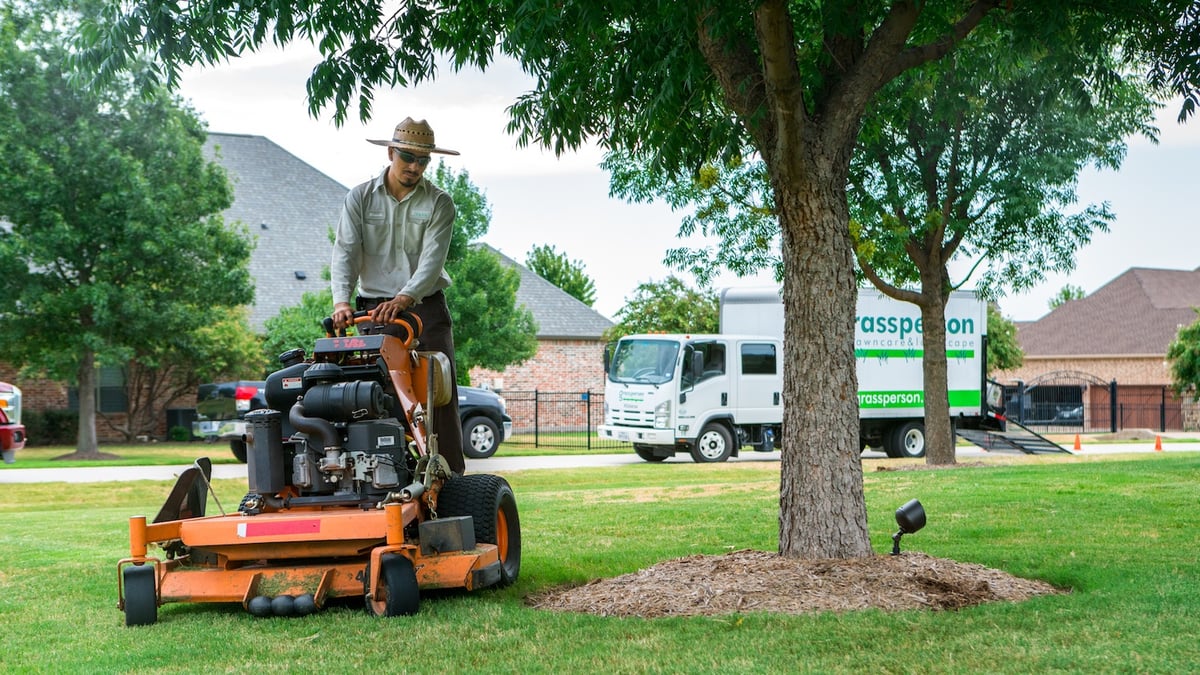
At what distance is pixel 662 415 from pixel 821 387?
1616 centimetres

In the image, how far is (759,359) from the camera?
2373 centimetres

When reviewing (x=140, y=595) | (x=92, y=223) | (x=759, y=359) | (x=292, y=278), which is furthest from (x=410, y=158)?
(x=292, y=278)

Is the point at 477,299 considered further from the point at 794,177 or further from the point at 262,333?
the point at 794,177

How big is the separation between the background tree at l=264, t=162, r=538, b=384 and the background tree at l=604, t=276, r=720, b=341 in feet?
36.7

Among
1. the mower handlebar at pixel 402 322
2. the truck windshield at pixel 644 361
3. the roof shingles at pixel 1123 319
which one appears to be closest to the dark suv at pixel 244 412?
the truck windshield at pixel 644 361

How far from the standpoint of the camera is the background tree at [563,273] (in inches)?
2422

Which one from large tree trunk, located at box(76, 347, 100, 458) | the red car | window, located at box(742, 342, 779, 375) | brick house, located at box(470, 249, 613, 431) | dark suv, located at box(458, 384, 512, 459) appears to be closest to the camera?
the red car

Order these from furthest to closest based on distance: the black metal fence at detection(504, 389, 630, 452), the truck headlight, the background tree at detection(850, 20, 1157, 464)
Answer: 1. the black metal fence at detection(504, 389, 630, 452)
2. the truck headlight
3. the background tree at detection(850, 20, 1157, 464)

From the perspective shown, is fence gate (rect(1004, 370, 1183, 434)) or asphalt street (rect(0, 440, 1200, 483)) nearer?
asphalt street (rect(0, 440, 1200, 483))

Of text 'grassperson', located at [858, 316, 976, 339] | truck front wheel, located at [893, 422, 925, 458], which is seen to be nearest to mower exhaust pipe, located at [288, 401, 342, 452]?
text 'grassperson', located at [858, 316, 976, 339]

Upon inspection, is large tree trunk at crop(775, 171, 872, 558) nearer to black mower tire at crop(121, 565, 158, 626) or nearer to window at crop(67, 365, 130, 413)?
black mower tire at crop(121, 565, 158, 626)

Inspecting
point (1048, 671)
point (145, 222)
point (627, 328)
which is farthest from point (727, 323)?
point (1048, 671)

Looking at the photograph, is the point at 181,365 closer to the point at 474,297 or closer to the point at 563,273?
the point at 474,297

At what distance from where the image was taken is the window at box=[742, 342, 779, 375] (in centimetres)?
2362
